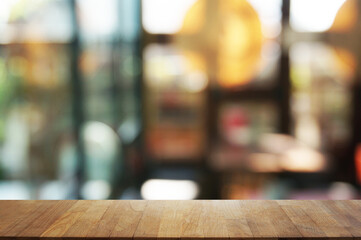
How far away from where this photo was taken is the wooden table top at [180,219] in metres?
1.06

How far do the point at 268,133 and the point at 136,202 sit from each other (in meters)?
1.87

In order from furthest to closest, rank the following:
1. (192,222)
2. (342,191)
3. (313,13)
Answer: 1. (342,191)
2. (313,13)
3. (192,222)

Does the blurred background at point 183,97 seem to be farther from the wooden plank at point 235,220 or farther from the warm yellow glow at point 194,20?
the wooden plank at point 235,220

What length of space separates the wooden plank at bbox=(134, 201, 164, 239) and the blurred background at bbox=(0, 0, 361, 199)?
5.75 feet

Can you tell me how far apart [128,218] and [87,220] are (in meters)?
0.11

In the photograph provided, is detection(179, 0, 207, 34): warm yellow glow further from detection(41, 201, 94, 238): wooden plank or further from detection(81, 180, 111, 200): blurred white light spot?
detection(41, 201, 94, 238): wooden plank

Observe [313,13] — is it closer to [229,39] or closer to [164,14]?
[229,39]

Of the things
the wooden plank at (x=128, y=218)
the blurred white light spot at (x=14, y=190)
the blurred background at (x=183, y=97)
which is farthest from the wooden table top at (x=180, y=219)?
the blurred white light spot at (x=14, y=190)

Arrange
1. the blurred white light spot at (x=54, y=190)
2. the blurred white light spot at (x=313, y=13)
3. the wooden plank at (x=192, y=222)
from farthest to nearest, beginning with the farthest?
the blurred white light spot at (x=54, y=190) < the blurred white light spot at (x=313, y=13) < the wooden plank at (x=192, y=222)

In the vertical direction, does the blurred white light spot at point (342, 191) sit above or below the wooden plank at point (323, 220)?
below

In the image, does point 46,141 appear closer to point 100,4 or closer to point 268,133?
point 100,4

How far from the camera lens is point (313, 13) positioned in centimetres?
292

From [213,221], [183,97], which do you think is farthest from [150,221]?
[183,97]

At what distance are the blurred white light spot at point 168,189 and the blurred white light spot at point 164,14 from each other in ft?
3.35
